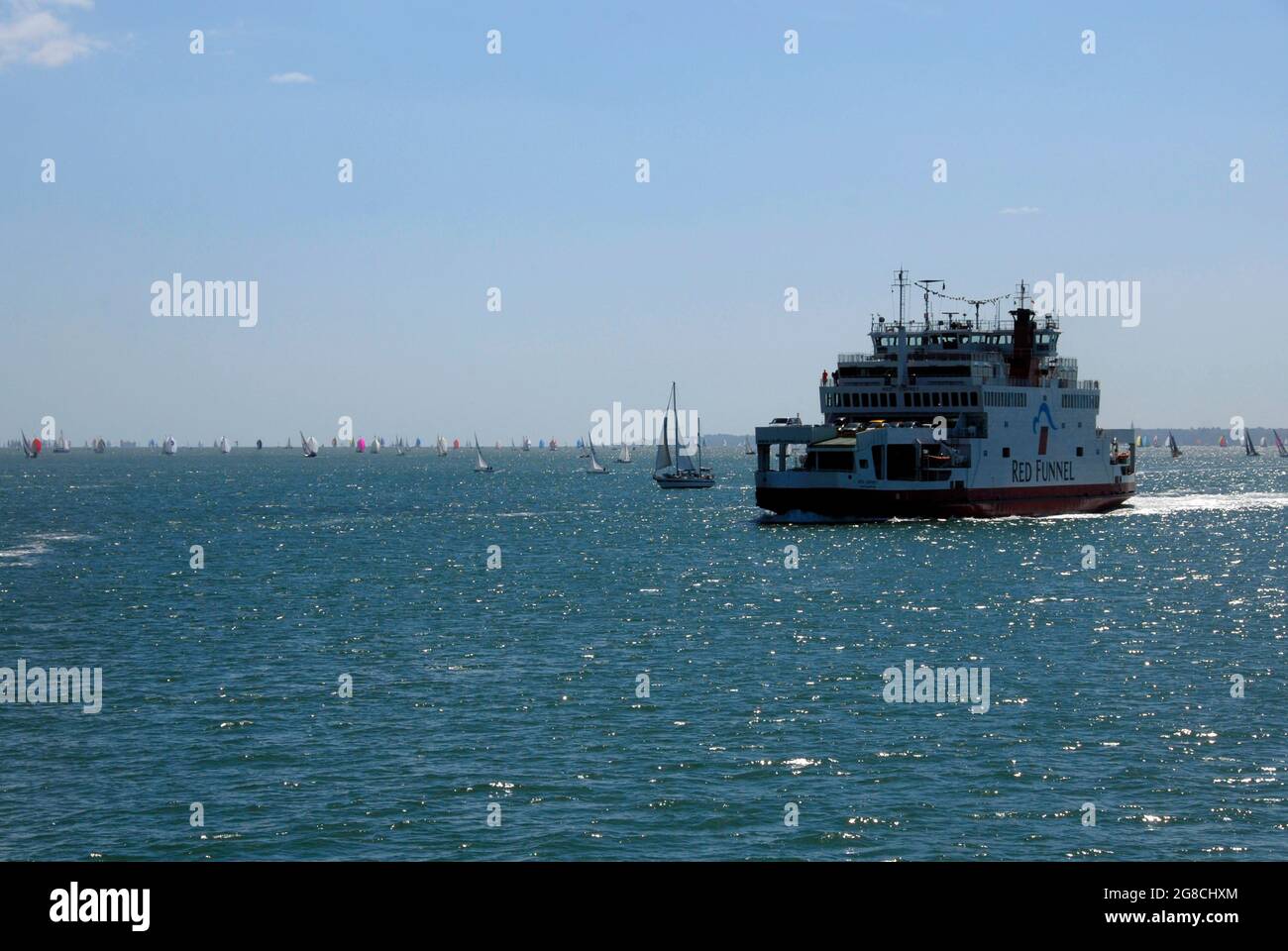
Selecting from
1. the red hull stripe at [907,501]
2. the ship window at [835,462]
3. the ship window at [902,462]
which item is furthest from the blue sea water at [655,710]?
the ship window at [902,462]

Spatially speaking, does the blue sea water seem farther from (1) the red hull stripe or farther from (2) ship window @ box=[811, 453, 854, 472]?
(2) ship window @ box=[811, 453, 854, 472]

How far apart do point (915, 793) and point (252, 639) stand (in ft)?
103

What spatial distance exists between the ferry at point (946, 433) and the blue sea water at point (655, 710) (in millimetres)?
9536

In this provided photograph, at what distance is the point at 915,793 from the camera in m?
28.4

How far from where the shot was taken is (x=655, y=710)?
122 ft

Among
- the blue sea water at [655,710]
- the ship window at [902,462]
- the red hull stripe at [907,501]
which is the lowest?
the blue sea water at [655,710]

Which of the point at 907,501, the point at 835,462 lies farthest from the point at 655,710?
the point at 907,501

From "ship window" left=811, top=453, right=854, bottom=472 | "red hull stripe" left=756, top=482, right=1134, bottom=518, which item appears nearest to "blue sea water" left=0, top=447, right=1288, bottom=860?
"red hull stripe" left=756, top=482, right=1134, bottom=518

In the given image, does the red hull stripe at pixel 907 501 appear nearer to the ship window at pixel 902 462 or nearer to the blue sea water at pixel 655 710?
the ship window at pixel 902 462

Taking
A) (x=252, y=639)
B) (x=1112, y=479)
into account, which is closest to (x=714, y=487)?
(x=1112, y=479)

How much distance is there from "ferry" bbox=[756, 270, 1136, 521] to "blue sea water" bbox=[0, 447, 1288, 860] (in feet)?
31.3

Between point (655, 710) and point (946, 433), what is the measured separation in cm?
6472

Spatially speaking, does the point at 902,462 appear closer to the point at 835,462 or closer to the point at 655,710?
the point at 835,462

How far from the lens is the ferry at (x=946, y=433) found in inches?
3681
